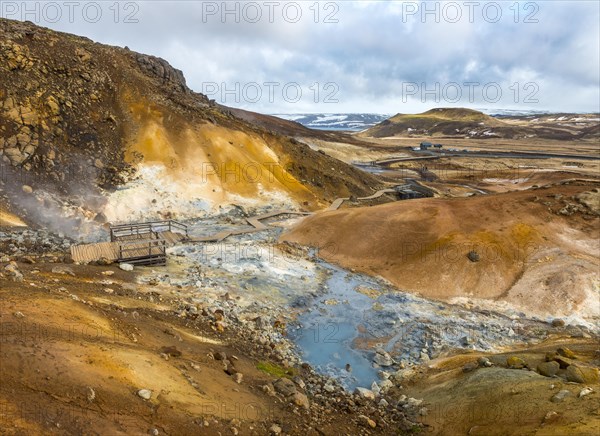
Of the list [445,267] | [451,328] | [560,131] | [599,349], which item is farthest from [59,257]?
[560,131]

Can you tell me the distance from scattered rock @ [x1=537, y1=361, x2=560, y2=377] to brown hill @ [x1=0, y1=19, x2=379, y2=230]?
88.4 ft

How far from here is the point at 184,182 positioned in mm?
36094

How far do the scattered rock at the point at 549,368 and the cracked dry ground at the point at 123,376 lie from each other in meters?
4.79

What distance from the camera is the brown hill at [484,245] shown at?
72.2 feet

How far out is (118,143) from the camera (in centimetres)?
3641

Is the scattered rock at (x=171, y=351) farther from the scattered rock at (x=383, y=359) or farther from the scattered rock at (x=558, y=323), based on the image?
the scattered rock at (x=558, y=323)

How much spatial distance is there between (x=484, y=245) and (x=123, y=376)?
2097cm

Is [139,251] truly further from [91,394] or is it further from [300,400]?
[91,394]

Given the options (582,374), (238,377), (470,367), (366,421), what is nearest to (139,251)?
(238,377)

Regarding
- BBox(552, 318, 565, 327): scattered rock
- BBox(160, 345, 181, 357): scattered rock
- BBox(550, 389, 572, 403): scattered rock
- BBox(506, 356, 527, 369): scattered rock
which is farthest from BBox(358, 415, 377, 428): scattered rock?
BBox(552, 318, 565, 327): scattered rock

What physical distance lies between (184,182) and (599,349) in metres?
29.7

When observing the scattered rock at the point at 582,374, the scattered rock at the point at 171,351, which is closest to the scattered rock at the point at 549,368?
the scattered rock at the point at 582,374

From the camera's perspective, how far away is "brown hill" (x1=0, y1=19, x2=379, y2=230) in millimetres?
30891

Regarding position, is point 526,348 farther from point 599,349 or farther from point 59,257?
point 59,257
